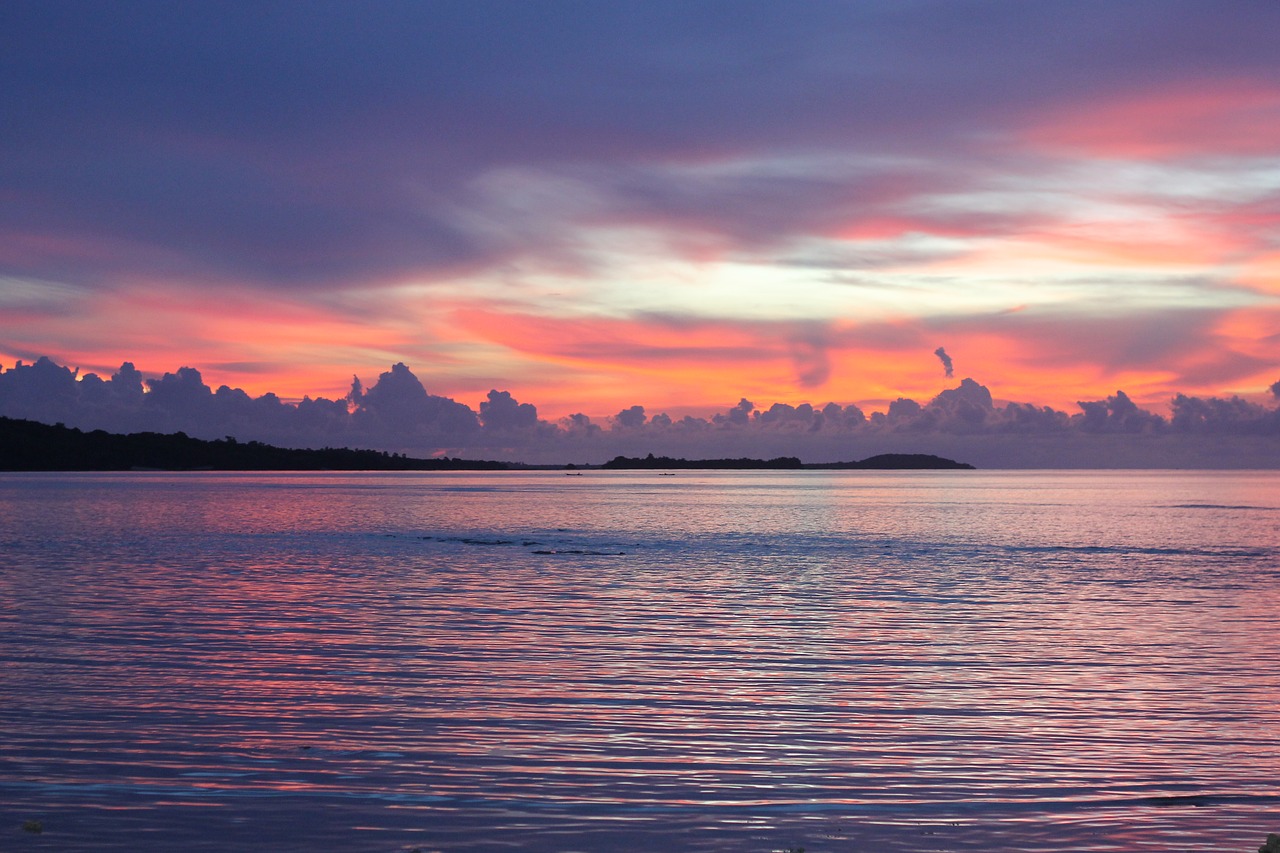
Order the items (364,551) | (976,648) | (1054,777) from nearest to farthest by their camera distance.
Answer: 1. (1054,777)
2. (976,648)
3. (364,551)

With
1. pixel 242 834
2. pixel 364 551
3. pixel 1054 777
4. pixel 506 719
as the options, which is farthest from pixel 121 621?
pixel 364 551

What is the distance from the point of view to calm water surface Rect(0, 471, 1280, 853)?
454 inches

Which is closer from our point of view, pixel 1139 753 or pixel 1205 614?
pixel 1139 753

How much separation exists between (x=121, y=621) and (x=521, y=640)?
10959mm

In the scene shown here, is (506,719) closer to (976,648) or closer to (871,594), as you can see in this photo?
(976,648)

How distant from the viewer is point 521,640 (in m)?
25.4

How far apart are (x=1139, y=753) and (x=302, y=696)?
43.6ft

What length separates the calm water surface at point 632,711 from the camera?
37.9ft

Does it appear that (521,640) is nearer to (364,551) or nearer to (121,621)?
(121,621)

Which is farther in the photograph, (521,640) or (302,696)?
(521,640)

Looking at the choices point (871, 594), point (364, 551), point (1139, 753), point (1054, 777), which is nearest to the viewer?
point (1054, 777)

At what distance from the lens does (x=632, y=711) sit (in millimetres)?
17359

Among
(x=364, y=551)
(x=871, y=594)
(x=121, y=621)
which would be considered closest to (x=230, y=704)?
(x=121, y=621)

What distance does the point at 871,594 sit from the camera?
37.3 metres
